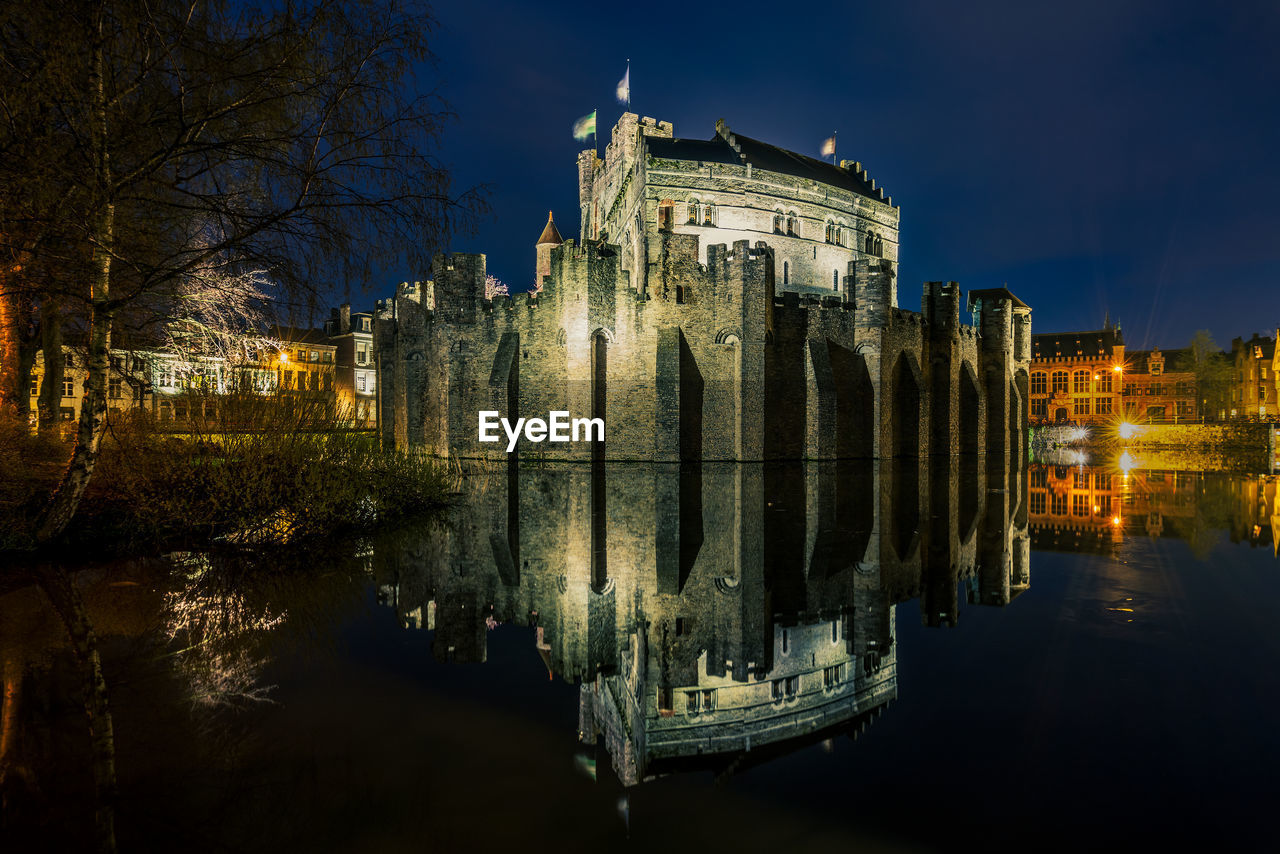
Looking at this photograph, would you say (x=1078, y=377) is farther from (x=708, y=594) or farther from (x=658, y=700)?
(x=658, y=700)

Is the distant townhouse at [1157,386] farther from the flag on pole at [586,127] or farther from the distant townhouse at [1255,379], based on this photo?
the flag on pole at [586,127]

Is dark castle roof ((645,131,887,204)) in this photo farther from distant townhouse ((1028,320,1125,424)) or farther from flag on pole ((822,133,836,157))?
distant townhouse ((1028,320,1125,424))

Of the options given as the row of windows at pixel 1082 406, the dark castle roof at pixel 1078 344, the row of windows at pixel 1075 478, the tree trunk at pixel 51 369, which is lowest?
the row of windows at pixel 1075 478

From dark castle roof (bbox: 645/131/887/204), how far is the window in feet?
88.5

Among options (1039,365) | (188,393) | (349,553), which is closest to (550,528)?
(349,553)

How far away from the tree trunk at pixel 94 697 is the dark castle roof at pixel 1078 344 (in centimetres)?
8546

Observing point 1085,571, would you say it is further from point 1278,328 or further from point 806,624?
point 1278,328

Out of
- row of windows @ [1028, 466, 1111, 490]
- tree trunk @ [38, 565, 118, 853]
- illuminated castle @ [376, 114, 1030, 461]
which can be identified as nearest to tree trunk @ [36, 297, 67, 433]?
tree trunk @ [38, 565, 118, 853]

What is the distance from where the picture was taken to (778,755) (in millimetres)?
3770

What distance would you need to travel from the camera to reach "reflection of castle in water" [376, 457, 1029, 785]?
14.1 feet

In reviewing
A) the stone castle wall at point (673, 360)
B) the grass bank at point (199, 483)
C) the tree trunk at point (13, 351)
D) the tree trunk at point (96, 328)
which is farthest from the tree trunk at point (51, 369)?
the stone castle wall at point (673, 360)

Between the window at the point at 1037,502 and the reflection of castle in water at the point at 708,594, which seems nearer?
the reflection of castle in water at the point at 708,594

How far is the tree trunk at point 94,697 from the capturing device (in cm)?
289

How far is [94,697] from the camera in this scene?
411cm
